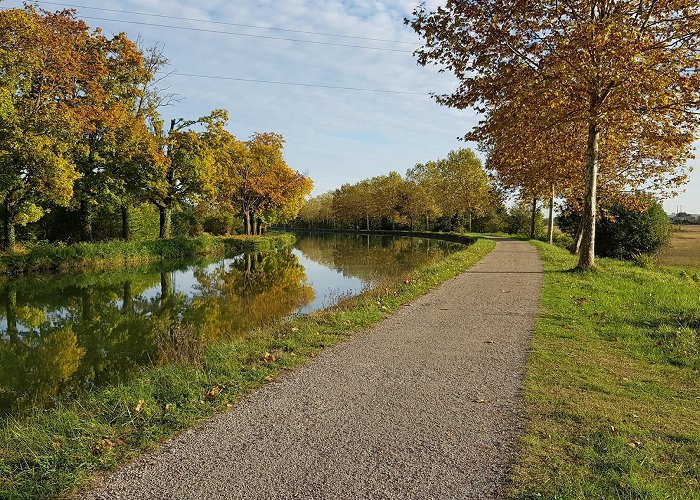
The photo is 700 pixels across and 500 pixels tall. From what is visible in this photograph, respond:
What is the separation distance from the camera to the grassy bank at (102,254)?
→ 67.4 feet

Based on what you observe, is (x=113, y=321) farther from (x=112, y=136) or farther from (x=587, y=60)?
(x=112, y=136)

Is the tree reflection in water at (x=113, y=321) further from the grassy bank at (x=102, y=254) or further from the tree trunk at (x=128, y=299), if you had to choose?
the grassy bank at (x=102, y=254)

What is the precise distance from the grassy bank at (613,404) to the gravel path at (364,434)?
31 cm

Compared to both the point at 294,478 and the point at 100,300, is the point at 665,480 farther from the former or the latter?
the point at 100,300

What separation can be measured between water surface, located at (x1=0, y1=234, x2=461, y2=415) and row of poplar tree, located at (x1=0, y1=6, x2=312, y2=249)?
5.05m

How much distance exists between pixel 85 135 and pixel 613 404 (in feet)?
92.9

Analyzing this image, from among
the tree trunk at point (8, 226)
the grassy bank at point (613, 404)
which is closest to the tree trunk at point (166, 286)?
the tree trunk at point (8, 226)

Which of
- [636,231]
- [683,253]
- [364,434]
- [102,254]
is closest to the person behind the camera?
[364,434]

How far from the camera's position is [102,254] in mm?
23984

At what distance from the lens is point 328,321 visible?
9086mm

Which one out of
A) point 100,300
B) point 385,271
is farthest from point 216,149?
point 100,300

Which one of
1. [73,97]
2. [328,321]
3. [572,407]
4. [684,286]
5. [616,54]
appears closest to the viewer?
[572,407]

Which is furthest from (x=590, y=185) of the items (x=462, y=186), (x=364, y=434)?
(x=462, y=186)

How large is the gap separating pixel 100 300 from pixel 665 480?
15.7m
